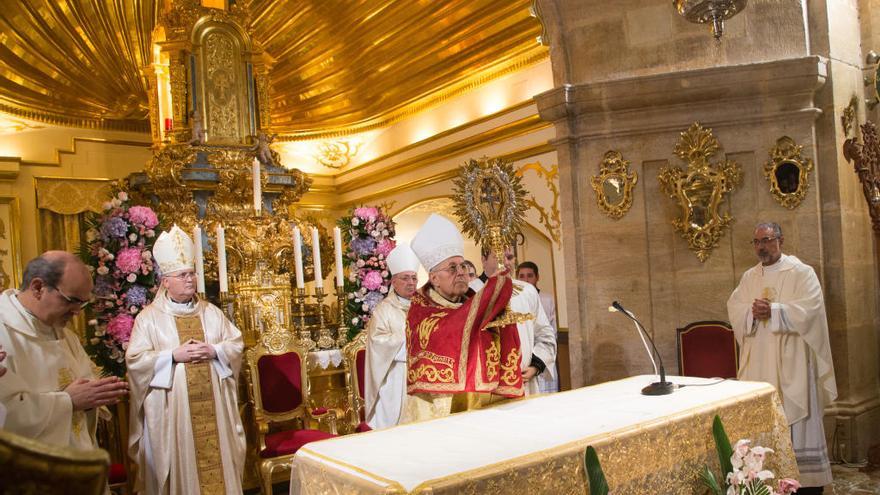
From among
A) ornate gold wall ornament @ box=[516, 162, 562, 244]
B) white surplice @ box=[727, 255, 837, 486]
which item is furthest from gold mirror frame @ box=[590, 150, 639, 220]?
ornate gold wall ornament @ box=[516, 162, 562, 244]

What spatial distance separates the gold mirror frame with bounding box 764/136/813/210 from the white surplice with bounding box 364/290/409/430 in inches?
116

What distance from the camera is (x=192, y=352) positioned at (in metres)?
4.47

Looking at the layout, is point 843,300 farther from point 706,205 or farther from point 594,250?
point 594,250

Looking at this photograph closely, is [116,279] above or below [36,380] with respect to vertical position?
above

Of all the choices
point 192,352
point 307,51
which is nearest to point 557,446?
point 192,352

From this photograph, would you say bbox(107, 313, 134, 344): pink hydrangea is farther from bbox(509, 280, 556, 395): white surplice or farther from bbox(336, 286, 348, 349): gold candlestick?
bbox(509, 280, 556, 395): white surplice

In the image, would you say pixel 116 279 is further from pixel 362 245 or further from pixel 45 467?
pixel 45 467

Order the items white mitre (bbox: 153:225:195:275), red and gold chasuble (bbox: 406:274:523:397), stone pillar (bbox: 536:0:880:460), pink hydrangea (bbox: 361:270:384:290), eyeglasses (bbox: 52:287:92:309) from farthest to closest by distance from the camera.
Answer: pink hydrangea (bbox: 361:270:384:290) < stone pillar (bbox: 536:0:880:460) < white mitre (bbox: 153:225:195:275) < eyeglasses (bbox: 52:287:92:309) < red and gold chasuble (bbox: 406:274:523:397)

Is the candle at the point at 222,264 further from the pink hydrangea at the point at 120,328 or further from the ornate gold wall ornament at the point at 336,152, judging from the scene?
the ornate gold wall ornament at the point at 336,152

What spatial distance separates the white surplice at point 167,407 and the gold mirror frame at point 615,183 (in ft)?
10.0

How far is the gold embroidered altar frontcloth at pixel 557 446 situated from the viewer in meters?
2.38

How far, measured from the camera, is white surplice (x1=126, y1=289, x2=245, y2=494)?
14.8 ft

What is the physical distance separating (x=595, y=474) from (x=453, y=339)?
0.79 meters

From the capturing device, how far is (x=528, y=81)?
893 cm
